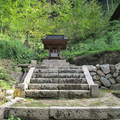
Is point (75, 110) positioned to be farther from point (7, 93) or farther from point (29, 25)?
point (29, 25)

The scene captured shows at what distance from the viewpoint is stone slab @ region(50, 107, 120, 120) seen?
2045 mm

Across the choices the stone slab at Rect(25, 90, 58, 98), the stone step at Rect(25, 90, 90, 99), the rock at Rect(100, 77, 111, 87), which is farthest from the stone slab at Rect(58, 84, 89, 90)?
the rock at Rect(100, 77, 111, 87)

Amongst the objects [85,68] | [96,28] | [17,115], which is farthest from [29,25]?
[17,115]

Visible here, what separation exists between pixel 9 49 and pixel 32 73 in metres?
3.62

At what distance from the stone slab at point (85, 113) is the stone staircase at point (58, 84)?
1.22 meters

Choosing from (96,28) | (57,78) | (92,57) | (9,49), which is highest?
(96,28)

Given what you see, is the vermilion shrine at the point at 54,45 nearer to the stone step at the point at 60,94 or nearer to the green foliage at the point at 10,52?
the green foliage at the point at 10,52

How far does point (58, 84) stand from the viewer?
12.2ft

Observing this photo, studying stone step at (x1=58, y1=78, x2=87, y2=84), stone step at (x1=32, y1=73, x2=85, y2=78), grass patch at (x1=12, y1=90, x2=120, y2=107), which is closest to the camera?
grass patch at (x1=12, y1=90, x2=120, y2=107)

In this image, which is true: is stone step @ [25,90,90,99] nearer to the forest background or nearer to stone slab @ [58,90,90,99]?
stone slab @ [58,90,90,99]

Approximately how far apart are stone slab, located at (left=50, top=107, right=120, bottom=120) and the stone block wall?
8.83 ft

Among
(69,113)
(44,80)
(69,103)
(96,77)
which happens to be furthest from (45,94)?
(96,77)

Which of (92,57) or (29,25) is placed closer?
(92,57)

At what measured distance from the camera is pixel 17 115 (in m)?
2.12
